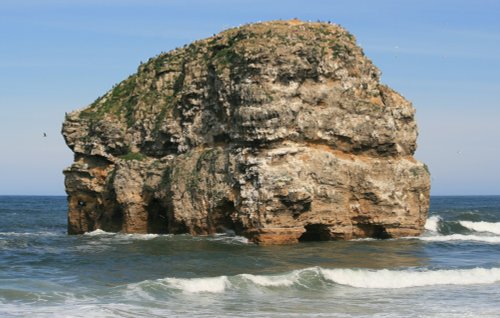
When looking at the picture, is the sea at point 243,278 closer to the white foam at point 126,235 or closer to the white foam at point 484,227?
the white foam at point 126,235

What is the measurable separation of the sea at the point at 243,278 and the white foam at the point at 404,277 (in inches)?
1.2

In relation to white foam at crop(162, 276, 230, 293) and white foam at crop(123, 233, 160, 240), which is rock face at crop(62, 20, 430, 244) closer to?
white foam at crop(123, 233, 160, 240)

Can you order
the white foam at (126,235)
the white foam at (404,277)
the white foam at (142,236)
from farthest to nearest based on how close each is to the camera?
the white foam at (126,235)
the white foam at (142,236)
the white foam at (404,277)

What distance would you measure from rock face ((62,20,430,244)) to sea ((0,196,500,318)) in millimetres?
1086

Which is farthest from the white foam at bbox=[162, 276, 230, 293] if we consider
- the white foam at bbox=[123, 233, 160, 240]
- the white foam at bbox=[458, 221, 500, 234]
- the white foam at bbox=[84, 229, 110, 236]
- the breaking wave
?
the white foam at bbox=[458, 221, 500, 234]

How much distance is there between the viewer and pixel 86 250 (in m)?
29.0

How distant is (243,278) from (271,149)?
806 cm

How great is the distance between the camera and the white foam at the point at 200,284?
2155 cm

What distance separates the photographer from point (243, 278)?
2258cm

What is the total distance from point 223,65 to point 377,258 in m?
10.5

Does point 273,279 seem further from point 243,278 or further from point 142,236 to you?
point 142,236

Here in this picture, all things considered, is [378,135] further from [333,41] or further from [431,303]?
[431,303]

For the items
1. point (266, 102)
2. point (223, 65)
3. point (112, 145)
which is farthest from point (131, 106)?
point (266, 102)

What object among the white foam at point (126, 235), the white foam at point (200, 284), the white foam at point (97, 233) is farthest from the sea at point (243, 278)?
the white foam at point (97, 233)
